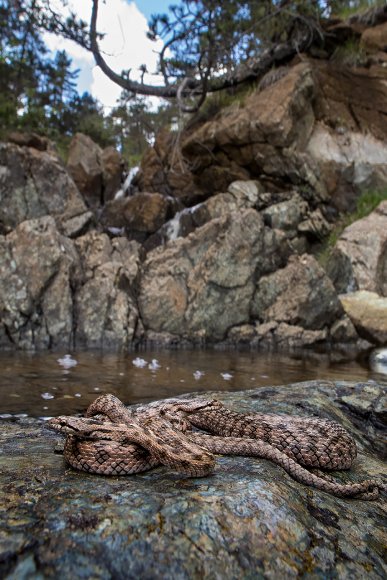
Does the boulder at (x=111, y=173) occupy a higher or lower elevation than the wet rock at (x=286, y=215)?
higher

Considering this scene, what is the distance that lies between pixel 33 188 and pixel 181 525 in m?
20.4

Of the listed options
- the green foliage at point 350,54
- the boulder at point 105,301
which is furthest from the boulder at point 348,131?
the boulder at point 105,301

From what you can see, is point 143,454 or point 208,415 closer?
point 143,454

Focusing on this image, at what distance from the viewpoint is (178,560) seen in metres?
1.81

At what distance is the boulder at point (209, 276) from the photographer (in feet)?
50.3

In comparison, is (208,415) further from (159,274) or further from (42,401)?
(159,274)

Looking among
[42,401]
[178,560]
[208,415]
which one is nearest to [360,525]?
[178,560]

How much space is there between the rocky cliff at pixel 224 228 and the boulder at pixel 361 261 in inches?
2.3

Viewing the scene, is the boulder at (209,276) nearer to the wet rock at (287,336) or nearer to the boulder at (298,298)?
the boulder at (298,298)

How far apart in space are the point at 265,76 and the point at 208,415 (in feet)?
77.0

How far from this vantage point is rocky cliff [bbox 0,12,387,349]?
1454 centimetres

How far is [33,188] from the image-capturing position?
66.2ft

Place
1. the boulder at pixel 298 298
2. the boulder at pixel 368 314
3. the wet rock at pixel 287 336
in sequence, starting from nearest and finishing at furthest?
the boulder at pixel 368 314, the wet rock at pixel 287 336, the boulder at pixel 298 298

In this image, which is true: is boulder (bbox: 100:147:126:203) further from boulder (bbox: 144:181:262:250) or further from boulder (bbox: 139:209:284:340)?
boulder (bbox: 139:209:284:340)
